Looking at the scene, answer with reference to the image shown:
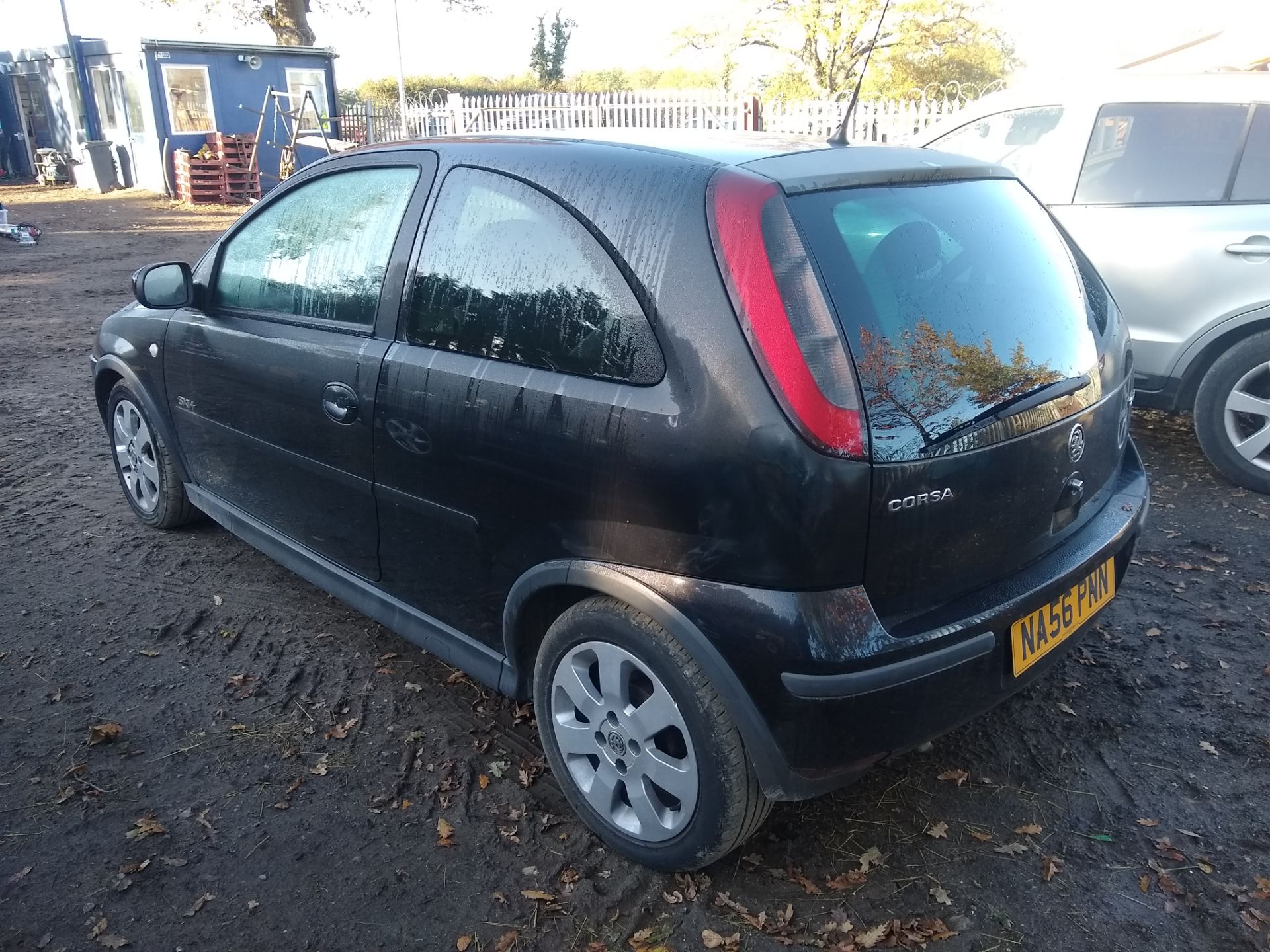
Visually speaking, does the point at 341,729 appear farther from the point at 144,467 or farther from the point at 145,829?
the point at 144,467

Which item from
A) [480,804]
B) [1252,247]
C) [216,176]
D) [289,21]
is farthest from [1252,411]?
[289,21]

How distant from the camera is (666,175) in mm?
2338

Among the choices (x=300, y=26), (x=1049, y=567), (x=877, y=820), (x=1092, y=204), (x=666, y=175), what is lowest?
(x=877, y=820)

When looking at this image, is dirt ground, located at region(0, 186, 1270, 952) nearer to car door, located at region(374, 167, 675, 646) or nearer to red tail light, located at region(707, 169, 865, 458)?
car door, located at region(374, 167, 675, 646)

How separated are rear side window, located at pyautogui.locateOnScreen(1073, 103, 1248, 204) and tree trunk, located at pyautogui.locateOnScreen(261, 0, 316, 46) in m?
26.7

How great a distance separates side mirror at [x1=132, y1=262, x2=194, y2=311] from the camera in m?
3.67

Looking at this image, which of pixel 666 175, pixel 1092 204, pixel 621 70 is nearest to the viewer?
pixel 666 175

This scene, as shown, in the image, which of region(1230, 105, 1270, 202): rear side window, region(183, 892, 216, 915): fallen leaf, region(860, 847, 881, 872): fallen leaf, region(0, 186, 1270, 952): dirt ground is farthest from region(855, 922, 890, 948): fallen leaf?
region(1230, 105, 1270, 202): rear side window

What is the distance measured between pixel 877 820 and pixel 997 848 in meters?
0.32

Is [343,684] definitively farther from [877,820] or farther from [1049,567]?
[1049,567]

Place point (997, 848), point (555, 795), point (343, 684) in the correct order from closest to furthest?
point (997, 848) → point (555, 795) → point (343, 684)

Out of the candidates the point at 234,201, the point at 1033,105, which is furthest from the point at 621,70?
the point at 1033,105

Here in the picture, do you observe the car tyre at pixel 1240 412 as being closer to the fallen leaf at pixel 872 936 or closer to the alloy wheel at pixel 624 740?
the fallen leaf at pixel 872 936

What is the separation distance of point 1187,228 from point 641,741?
4229mm
